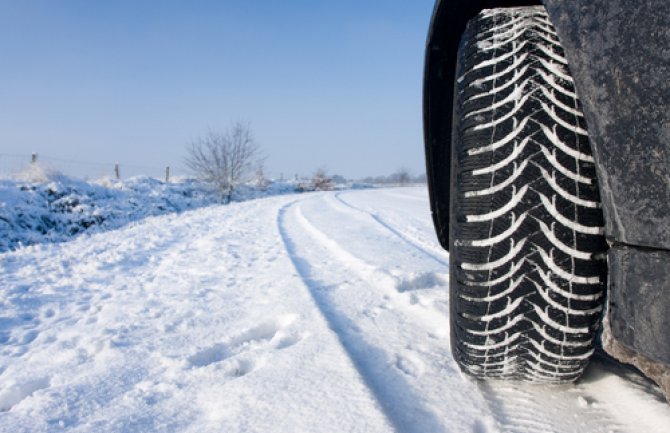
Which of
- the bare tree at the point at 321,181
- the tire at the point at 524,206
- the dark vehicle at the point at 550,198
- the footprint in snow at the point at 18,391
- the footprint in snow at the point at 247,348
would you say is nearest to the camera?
the dark vehicle at the point at 550,198

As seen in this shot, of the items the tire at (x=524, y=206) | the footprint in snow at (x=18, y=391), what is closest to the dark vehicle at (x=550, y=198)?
the tire at (x=524, y=206)

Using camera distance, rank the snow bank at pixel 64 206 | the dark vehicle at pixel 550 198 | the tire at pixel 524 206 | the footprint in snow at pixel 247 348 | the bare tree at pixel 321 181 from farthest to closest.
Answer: the bare tree at pixel 321 181
the snow bank at pixel 64 206
the footprint in snow at pixel 247 348
the tire at pixel 524 206
the dark vehicle at pixel 550 198

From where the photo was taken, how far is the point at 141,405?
1.03m

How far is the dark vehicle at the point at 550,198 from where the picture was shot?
0.60m

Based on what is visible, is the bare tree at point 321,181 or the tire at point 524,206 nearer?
the tire at point 524,206

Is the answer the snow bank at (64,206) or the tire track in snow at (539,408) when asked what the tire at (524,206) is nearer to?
the tire track in snow at (539,408)

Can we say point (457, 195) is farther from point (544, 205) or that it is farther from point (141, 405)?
point (141, 405)

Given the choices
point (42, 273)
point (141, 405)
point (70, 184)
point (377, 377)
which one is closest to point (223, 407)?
point (141, 405)

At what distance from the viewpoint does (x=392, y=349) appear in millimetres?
1314

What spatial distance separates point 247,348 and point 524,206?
1.03 meters

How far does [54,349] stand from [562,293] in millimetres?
1687

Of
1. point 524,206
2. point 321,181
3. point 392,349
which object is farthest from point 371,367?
point 321,181

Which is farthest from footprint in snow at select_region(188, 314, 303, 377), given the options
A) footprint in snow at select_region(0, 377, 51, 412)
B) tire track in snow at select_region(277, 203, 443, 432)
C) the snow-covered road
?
footprint in snow at select_region(0, 377, 51, 412)

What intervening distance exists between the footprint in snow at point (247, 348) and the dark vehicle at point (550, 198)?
63 cm
